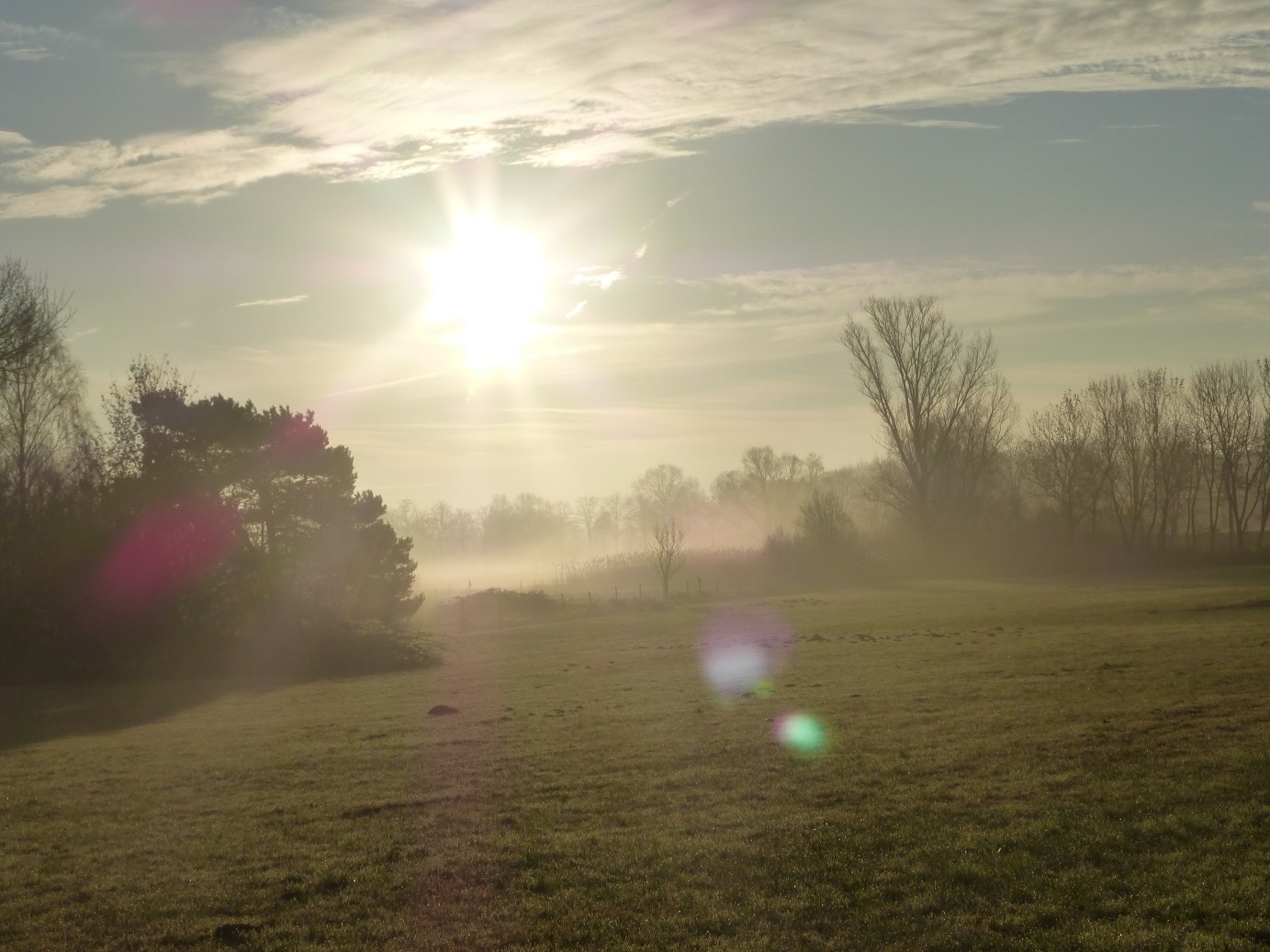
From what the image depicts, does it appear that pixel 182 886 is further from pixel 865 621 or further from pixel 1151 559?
pixel 1151 559

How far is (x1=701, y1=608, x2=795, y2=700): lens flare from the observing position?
84.1ft

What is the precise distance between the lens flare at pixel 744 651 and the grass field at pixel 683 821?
1436mm

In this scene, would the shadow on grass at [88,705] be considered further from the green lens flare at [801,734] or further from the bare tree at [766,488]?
the bare tree at [766,488]

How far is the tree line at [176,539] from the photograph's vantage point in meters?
38.1

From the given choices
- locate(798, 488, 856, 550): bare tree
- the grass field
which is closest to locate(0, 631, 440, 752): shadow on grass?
the grass field

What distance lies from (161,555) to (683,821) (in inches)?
1326

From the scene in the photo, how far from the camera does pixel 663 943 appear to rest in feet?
27.8

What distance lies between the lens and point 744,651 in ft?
115

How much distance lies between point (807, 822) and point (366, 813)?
5.62m

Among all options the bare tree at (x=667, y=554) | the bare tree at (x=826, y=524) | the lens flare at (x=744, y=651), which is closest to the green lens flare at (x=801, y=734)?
the lens flare at (x=744, y=651)

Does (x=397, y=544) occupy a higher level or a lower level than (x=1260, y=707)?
higher

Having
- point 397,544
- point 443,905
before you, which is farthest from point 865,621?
→ point 443,905

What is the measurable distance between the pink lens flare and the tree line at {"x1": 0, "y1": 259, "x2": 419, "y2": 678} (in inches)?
1.9

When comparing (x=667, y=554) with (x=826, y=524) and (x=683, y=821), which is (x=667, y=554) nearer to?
(x=826, y=524)
